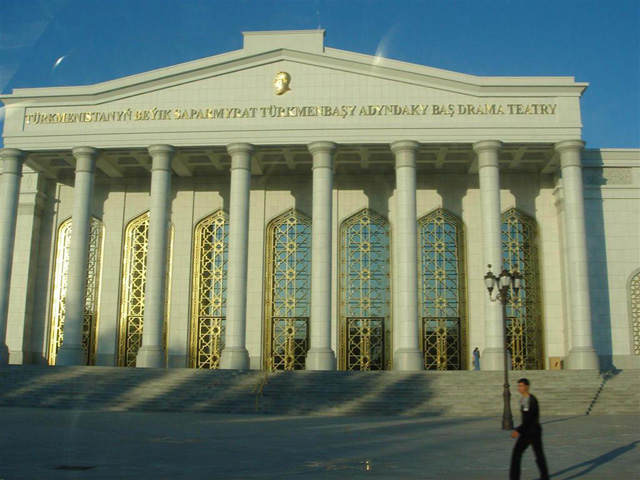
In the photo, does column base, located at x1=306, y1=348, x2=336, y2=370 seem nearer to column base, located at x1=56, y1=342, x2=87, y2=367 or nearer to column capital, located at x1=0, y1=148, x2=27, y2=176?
column base, located at x1=56, y1=342, x2=87, y2=367

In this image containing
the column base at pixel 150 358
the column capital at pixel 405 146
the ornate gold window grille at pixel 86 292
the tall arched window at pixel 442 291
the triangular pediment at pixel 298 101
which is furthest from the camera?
the ornate gold window grille at pixel 86 292

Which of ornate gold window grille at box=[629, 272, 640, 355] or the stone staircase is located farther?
ornate gold window grille at box=[629, 272, 640, 355]

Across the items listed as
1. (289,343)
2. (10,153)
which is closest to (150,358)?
(289,343)

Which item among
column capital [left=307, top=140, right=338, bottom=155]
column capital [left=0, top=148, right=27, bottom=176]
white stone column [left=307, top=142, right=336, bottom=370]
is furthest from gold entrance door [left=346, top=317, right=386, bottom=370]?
column capital [left=0, top=148, right=27, bottom=176]

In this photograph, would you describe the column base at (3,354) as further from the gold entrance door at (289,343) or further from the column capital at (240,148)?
the column capital at (240,148)

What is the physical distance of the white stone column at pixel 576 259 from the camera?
31.0 meters

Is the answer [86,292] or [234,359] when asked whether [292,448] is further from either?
[86,292]

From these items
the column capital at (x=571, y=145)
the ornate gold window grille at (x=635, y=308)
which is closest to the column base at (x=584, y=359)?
the ornate gold window grille at (x=635, y=308)

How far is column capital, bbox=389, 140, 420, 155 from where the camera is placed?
107ft

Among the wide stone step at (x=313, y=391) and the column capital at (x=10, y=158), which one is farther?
the column capital at (x=10, y=158)

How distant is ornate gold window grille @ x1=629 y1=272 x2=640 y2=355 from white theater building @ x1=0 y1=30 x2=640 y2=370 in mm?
134

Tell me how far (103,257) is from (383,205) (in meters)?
14.9

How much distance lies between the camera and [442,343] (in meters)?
36.2

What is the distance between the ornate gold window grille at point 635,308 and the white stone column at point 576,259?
408 centimetres
